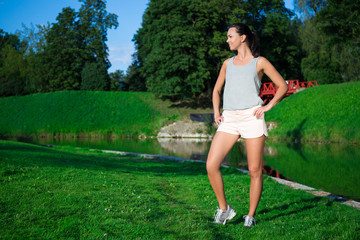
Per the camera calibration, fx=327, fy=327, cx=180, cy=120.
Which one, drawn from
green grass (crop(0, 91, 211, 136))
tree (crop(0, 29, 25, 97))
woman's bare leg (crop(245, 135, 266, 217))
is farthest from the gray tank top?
tree (crop(0, 29, 25, 97))

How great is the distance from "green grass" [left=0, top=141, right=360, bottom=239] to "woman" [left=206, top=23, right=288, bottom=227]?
483mm

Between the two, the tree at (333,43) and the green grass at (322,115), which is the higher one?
the tree at (333,43)

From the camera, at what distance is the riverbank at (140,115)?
21828 millimetres

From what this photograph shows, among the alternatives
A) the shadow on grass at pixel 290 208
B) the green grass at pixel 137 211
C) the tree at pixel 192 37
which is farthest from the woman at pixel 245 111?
the tree at pixel 192 37

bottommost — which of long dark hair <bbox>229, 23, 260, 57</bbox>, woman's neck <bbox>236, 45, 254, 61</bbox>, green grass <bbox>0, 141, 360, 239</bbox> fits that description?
green grass <bbox>0, 141, 360, 239</bbox>

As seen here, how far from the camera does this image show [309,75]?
116ft

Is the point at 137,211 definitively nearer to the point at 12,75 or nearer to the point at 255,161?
the point at 255,161

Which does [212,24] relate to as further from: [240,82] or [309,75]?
[240,82]

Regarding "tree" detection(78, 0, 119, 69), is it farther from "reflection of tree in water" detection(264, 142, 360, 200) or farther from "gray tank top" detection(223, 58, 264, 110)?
"gray tank top" detection(223, 58, 264, 110)

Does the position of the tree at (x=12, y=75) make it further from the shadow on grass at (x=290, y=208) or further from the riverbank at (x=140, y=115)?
the shadow on grass at (x=290, y=208)

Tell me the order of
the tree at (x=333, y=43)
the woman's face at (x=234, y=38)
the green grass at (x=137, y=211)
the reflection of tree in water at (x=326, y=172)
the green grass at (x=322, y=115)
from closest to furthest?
1. the green grass at (x=137, y=211)
2. the woman's face at (x=234, y=38)
3. the reflection of tree in water at (x=326, y=172)
4. the green grass at (x=322, y=115)
5. the tree at (x=333, y=43)

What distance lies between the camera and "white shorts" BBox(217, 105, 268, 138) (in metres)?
3.69

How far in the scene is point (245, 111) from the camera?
12.3 feet

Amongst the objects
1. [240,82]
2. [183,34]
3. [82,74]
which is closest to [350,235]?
[240,82]
